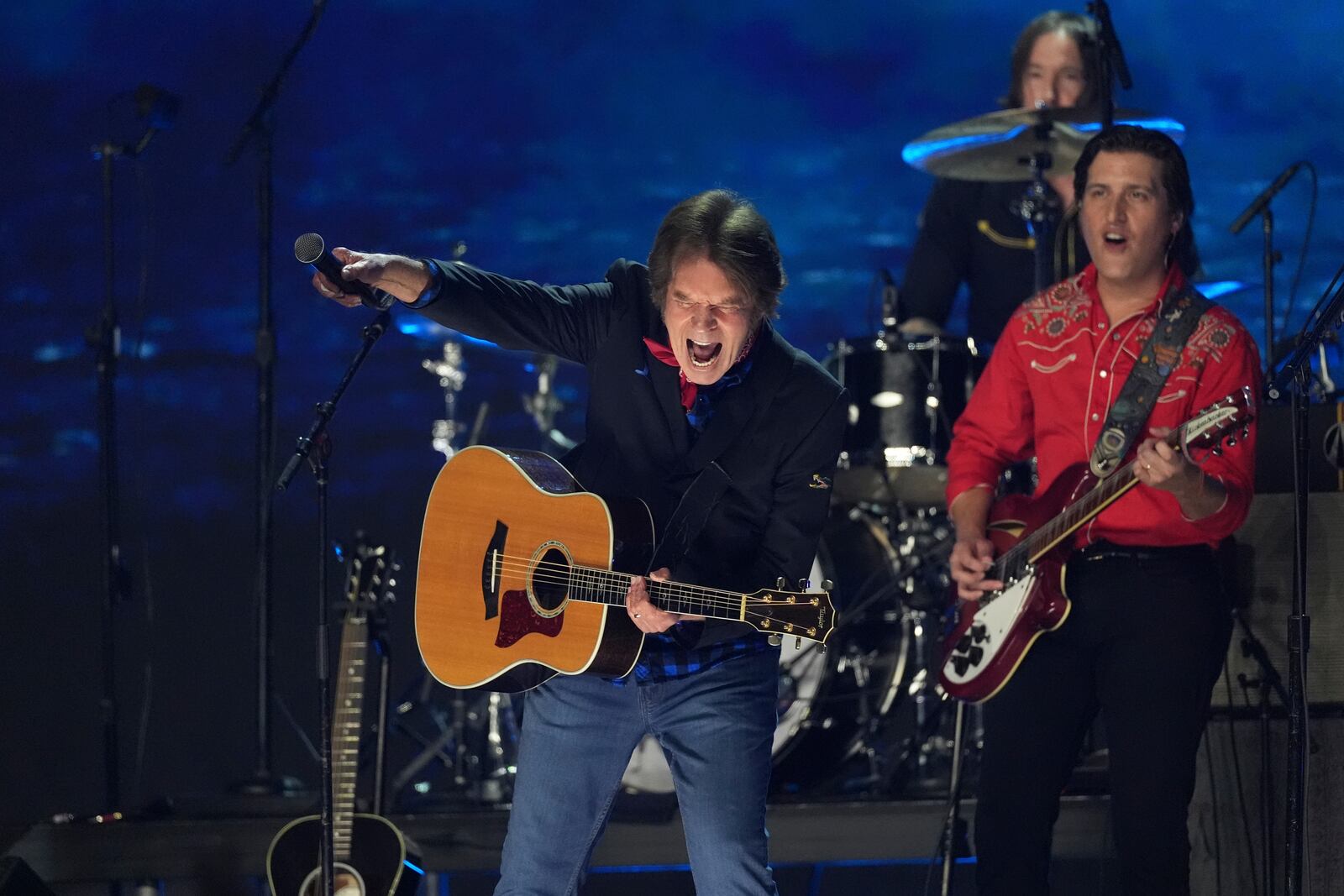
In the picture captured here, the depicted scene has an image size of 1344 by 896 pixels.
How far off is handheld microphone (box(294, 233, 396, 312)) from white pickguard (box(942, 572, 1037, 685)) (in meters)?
1.64

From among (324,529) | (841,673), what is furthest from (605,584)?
(841,673)

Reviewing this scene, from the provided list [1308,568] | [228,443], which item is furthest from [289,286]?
[1308,568]

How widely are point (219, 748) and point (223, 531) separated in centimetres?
104

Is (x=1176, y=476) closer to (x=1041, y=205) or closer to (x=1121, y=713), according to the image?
(x=1121, y=713)

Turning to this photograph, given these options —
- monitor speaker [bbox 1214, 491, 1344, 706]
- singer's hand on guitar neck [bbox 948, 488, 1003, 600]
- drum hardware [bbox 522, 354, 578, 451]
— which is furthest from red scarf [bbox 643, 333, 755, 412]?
drum hardware [bbox 522, 354, 578, 451]

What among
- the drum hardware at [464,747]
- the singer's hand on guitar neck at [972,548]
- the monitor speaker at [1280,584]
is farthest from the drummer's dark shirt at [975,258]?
the drum hardware at [464,747]

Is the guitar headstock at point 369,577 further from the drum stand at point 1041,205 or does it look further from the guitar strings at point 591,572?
the drum stand at point 1041,205

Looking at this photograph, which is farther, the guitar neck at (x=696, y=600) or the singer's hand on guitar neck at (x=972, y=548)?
the singer's hand on guitar neck at (x=972, y=548)

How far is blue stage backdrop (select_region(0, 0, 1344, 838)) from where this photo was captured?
6.78 m

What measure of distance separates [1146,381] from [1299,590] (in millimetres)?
591

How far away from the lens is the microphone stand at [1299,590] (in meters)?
3.08

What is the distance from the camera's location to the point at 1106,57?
4.75m

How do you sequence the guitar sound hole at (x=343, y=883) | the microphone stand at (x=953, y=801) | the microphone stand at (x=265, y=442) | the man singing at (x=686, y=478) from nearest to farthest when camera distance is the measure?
the man singing at (x=686, y=478)
the microphone stand at (x=953, y=801)
the guitar sound hole at (x=343, y=883)
the microphone stand at (x=265, y=442)

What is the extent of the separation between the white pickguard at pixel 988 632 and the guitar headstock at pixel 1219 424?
0.52 metres
